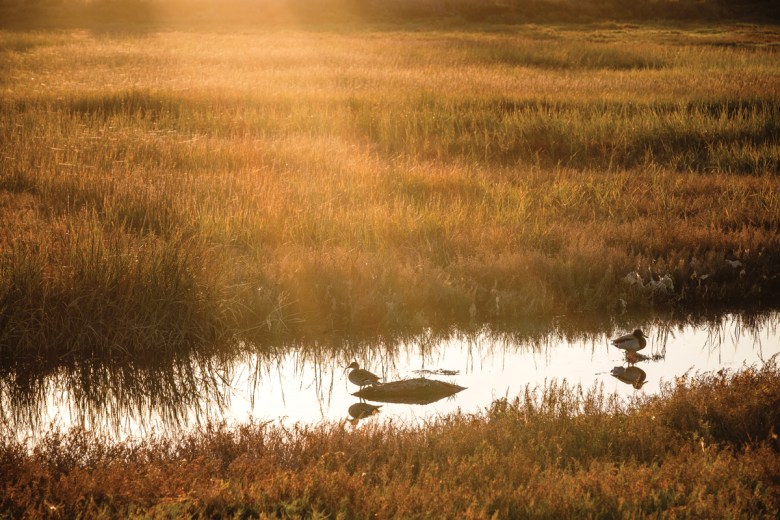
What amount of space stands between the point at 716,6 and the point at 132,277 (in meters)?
60.3

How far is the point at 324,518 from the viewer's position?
394 cm

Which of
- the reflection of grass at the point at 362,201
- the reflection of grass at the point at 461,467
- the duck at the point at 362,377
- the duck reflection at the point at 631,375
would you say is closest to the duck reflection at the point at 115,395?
the reflection of grass at the point at 362,201

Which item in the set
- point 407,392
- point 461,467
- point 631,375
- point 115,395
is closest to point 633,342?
point 631,375

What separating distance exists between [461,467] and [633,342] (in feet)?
10.1

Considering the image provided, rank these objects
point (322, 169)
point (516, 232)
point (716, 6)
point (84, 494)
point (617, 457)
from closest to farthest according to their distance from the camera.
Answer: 1. point (84, 494)
2. point (617, 457)
3. point (516, 232)
4. point (322, 169)
5. point (716, 6)

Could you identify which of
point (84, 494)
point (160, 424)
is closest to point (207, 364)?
point (160, 424)

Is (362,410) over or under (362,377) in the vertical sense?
under

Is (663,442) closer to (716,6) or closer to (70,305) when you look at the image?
(70,305)

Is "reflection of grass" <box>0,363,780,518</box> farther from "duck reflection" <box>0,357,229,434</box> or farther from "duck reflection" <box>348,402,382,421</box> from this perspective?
"duck reflection" <box>0,357,229,434</box>

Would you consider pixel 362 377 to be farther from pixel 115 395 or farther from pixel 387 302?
pixel 115 395

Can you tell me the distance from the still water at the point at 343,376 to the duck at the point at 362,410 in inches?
2.7

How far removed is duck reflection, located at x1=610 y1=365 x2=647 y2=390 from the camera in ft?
21.9

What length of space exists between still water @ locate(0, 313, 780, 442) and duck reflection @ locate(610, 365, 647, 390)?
0.8 inches

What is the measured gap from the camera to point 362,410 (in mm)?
6031
